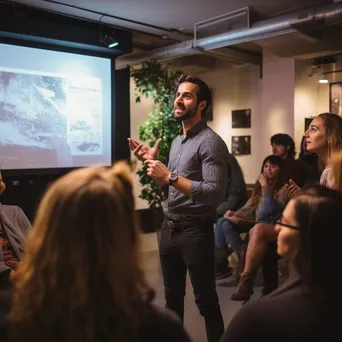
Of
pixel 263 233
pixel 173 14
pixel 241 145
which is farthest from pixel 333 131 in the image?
pixel 241 145

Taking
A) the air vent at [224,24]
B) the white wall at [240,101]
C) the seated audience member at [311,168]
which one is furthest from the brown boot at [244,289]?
the white wall at [240,101]

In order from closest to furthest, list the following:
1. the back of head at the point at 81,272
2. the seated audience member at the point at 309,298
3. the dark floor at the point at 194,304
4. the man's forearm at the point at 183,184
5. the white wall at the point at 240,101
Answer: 1. the back of head at the point at 81,272
2. the seated audience member at the point at 309,298
3. the man's forearm at the point at 183,184
4. the dark floor at the point at 194,304
5. the white wall at the point at 240,101

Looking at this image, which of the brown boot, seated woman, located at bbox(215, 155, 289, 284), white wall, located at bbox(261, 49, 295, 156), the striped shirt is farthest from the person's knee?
white wall, located at bbox(261, 49, 295, 156)

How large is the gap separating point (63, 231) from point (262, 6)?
13.2 ft

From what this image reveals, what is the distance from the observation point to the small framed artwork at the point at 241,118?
647 centimetres

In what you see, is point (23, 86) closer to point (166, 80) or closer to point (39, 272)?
point (166, 80)

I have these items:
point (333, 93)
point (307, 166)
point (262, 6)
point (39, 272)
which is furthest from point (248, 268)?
point (333, 93)

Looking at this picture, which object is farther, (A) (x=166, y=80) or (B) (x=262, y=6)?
(A) (x=166, y=80)

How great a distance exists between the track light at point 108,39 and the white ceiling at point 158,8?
125 mm

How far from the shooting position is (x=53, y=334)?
0.84 meters

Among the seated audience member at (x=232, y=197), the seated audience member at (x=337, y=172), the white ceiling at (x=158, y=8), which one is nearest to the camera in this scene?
the seated audience member at (x=337, y=172)

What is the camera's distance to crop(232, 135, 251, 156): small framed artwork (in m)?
6.49

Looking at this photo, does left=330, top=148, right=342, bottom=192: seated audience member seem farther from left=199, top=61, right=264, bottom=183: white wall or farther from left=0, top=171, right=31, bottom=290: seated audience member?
left=199, top=61, right=264, bottom=183: white wall

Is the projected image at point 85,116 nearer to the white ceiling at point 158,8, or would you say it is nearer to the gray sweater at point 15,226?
the white ceiling at point 158,8
